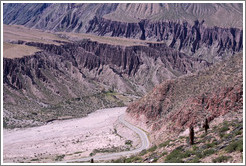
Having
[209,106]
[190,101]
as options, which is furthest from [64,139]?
[209,106]

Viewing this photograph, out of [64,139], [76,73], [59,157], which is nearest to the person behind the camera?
[59,157]

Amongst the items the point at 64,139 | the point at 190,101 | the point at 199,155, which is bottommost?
the point at 64,139

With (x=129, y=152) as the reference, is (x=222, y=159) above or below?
above

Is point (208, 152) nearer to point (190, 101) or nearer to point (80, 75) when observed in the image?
point (190, 101)

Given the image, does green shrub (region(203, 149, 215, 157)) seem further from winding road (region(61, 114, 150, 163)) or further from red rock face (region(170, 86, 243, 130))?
winding road (region(61, 114, 150, 163))

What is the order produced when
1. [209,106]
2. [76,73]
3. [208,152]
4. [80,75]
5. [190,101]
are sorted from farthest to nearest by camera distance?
[76,73] < [80,75] < [190,101] < [209,106] < [208,152]

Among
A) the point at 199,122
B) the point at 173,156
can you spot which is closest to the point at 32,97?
the point at 199,122

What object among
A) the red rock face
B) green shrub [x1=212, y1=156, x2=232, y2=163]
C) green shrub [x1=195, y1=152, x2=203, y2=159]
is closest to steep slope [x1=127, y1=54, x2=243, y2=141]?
the red rock face
